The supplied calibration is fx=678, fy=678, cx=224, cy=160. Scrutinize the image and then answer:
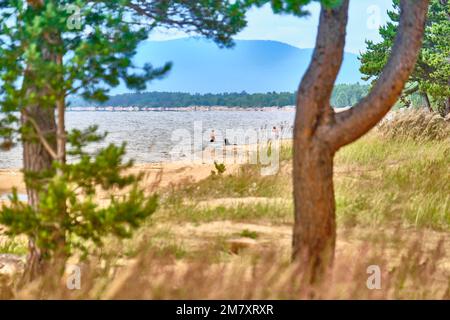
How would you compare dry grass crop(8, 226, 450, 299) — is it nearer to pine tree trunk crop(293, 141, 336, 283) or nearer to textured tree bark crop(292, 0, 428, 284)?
pine tree trunk crop(293, 141, 336, 283)

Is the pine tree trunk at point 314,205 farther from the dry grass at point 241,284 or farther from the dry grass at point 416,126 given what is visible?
the dry grass at point 416,126

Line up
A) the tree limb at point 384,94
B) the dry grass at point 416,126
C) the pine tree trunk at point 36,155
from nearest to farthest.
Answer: the tree limb at point 384,94
the pine tree trunk at point 36,155
the dry grass at point 416,126

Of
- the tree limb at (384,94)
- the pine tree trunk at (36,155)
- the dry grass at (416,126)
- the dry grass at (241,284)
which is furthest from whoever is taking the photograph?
the dry grass at (416,126)

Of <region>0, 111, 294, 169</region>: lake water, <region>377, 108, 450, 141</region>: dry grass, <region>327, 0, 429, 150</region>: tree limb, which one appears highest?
<region>327, 0, 429, 150</region>: tree limb

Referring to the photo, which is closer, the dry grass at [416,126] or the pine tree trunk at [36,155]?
the pine tree trunk at [36,155]

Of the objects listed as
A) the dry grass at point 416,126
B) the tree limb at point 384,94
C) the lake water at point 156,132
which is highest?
the tree limb at point 384,94

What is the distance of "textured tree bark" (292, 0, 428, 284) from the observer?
637 centimetres

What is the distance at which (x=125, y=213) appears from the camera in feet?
18.9

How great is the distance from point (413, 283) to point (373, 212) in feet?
14.2

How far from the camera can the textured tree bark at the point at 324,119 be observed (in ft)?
20.9

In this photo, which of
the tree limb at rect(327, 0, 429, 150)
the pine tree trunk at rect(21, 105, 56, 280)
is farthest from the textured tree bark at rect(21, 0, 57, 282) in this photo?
the tree limb at rect(327, 0, 429, 150)

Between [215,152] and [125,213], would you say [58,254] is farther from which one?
[215,152]

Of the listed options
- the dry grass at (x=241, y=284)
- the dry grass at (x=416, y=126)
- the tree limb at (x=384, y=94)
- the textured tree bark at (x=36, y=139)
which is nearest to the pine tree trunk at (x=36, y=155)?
the textured tree bark at (x=36, y=139)
